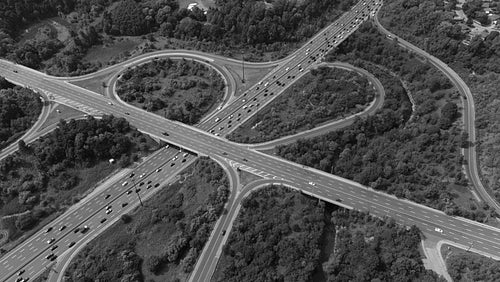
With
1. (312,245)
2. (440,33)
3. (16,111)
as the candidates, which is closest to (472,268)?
(312,245)

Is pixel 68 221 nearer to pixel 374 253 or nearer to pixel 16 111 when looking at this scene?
pixel 16 111

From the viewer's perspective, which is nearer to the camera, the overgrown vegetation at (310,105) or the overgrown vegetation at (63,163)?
the overgrown vegetation at (63,163)

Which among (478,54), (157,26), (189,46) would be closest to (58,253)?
(189,46)

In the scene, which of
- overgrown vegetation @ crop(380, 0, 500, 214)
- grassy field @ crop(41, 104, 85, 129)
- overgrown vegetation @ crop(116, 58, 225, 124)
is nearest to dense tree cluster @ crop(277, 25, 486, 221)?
overgrown vegetation @ crop(380, 0, 500, 214)

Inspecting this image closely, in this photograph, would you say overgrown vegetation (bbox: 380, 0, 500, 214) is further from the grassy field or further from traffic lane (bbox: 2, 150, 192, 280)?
the grassy field

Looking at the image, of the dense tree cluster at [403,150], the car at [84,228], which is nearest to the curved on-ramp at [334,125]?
the dense tree cluster at [403,150]

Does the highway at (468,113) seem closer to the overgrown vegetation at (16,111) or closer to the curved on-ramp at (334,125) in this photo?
the curved on-ramp at (334,125)
